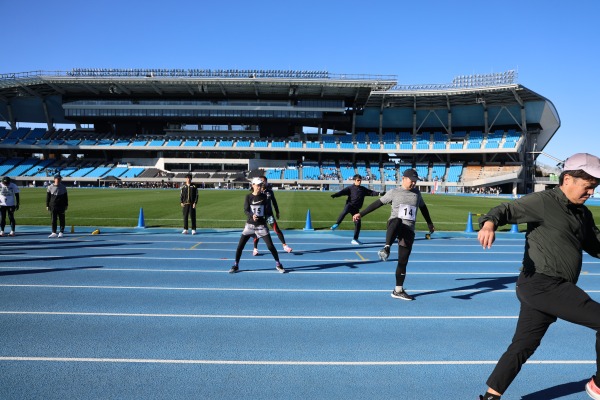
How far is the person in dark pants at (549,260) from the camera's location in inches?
116

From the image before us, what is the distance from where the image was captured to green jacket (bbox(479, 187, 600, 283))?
3037 mm

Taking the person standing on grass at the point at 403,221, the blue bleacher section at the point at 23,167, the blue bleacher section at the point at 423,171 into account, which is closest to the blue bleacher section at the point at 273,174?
the blue bleacher section at the point at 423,171

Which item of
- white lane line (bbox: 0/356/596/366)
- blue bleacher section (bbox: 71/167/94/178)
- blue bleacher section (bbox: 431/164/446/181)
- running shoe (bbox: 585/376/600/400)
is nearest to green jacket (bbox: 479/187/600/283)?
running shoe (bbox: 585/376/600/400)

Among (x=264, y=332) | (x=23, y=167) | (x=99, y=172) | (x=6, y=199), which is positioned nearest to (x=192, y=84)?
(x=99, y=172)

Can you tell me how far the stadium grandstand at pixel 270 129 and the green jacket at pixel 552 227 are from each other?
2340 inches

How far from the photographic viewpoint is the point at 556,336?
16.9 ft

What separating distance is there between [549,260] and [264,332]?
3.41 meters

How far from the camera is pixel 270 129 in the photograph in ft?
246

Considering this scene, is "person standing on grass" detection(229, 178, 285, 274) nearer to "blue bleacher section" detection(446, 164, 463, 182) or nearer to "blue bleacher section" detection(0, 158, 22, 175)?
"blue bleacher section" detection(446, 164, 463, 182)

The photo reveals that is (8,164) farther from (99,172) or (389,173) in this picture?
(389,173)

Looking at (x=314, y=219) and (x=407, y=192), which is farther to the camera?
(x=314, y=219)

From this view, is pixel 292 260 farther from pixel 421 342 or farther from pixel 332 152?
pixel 332 152

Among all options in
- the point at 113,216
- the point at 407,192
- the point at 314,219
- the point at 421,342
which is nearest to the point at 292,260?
the point at 407,192

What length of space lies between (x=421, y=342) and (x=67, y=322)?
4.69 m
